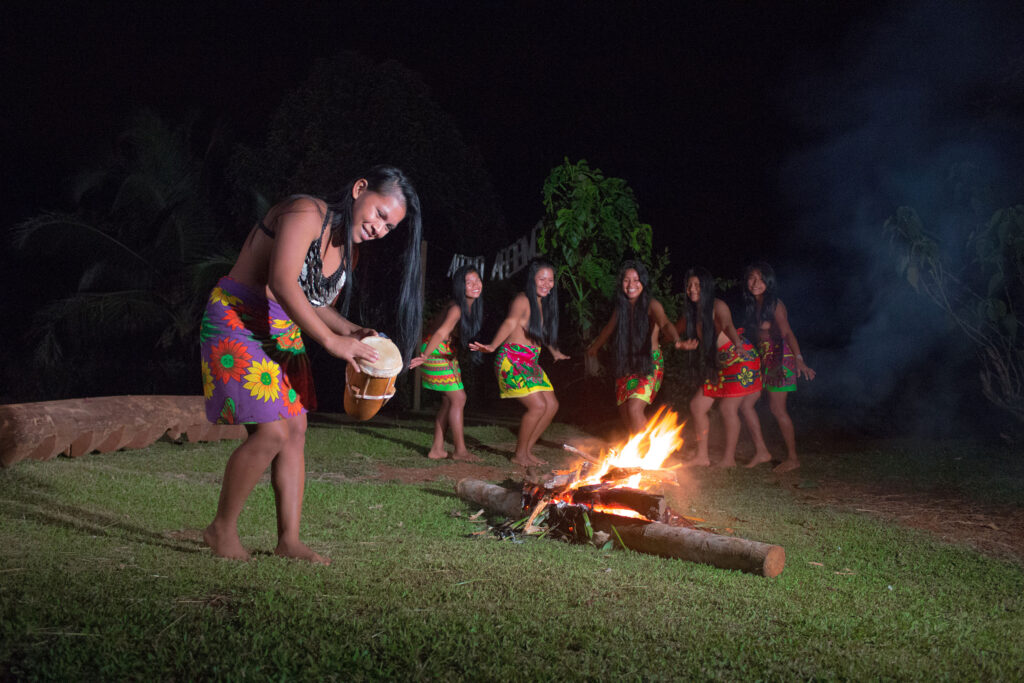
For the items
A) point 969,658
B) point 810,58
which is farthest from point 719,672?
point 810,58

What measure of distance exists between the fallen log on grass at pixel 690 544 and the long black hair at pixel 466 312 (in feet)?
10.9

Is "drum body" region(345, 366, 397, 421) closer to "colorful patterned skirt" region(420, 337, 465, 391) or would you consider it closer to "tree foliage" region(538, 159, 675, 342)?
"colorful patterned skirt" region(420, 337, 465, 391)

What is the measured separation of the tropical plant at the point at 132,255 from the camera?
648 inches

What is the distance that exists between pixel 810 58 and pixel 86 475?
11243 mm

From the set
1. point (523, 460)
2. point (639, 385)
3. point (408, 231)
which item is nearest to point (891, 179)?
point (639, 385)

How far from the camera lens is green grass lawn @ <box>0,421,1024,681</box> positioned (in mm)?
2656

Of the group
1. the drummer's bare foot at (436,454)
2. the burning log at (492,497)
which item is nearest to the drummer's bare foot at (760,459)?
the drummer's bare foot at (436,454)

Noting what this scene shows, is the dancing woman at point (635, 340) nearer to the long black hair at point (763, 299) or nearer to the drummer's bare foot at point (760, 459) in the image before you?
the long black hair at point (763, 299)

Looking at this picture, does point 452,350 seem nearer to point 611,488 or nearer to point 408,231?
point 611,488

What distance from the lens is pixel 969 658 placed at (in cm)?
309

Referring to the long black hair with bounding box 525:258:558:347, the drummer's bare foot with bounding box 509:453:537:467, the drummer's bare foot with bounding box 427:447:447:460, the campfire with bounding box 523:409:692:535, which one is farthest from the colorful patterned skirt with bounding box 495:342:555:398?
the campfire with bounding box 523:409:692:535

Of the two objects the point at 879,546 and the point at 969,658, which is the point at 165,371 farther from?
the point at 969,658

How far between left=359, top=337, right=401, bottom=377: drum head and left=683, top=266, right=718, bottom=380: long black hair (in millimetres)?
4872

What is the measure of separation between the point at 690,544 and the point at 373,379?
6.15 feet
